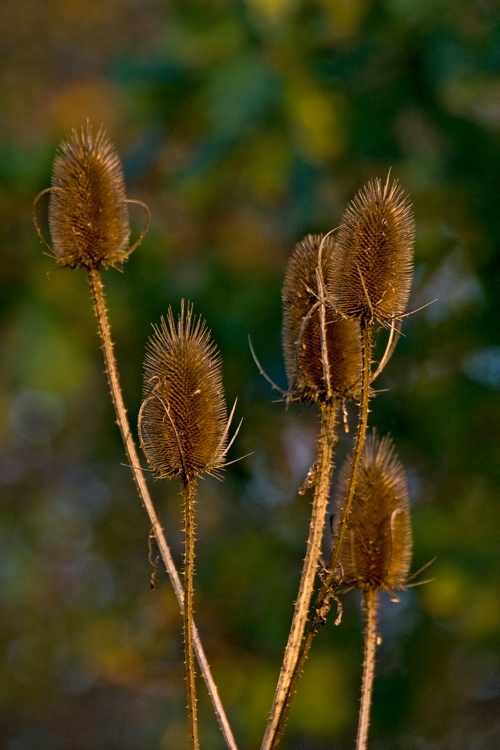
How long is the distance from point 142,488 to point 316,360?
155 millimetres

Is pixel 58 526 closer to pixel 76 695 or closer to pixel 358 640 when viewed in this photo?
pixel 76 695

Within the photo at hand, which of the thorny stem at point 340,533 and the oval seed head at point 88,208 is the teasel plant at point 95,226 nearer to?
the oval seed head at point 88,208

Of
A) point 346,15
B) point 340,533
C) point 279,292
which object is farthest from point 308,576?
point 346,15

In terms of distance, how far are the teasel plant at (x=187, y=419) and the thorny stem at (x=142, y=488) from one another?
0.03 metres

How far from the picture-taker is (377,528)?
2.56 ft

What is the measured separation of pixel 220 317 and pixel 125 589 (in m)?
1.51

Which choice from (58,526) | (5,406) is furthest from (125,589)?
(5,406)

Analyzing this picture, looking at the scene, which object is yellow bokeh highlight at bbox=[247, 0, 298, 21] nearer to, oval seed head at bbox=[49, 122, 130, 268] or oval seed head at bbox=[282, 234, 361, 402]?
oval seed head at bbox=[49, 122, 130, 268]

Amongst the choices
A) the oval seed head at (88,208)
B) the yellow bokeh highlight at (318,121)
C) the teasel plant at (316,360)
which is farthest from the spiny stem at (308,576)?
the yellow bokeh highlight at (318,121)

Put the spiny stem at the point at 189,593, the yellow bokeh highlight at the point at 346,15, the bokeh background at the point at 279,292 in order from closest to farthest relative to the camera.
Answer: the spiny stem at the point at 189,593, the bokeh background at the point at 279,292, the yellow bokeh highlight at the point at 346,15

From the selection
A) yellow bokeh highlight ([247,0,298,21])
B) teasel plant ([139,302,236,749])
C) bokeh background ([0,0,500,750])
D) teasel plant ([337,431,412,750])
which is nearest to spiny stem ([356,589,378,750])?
teasel plant ([337,431,412,750])

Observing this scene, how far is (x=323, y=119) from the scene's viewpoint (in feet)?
7.95

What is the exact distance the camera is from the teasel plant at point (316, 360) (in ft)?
2.28

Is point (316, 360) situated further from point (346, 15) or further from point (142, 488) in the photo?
point (346, 15)
